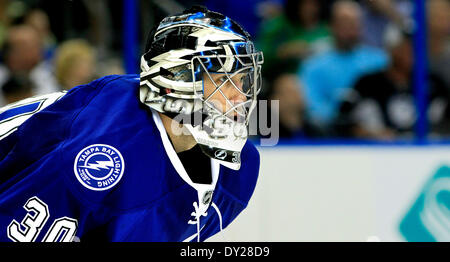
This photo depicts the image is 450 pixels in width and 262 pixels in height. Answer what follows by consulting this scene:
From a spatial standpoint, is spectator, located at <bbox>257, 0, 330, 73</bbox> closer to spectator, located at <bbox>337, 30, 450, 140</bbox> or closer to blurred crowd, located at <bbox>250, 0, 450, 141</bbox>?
blurred crowd, located at <bbox>250, 0, 450, 141</bbox>

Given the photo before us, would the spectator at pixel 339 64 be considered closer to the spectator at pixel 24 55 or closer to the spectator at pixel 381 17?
the spectator at pixel 381 17

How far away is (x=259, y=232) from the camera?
14.4 feet

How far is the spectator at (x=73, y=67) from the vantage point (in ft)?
15.2

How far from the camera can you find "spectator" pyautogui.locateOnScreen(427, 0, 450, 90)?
468 centimetres

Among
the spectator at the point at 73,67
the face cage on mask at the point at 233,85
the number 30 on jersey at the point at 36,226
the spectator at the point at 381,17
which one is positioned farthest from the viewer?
the spectator at the point at 381,17

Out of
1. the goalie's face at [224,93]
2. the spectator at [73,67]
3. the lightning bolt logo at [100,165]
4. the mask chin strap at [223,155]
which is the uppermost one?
the goalie's face at [224,93]

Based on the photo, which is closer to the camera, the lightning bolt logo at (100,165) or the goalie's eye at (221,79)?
the lightning bolt logo at (100,165)

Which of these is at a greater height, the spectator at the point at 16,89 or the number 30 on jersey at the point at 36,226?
the number 30 on jersey at the point at 36,226

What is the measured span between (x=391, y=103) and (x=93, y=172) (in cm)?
294

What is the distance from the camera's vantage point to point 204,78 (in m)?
2.55

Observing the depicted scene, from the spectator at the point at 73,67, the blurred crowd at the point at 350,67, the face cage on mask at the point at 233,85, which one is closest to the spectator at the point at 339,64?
the blurred crowd at the point at 350,67

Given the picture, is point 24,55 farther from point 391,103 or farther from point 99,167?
point 99,167
